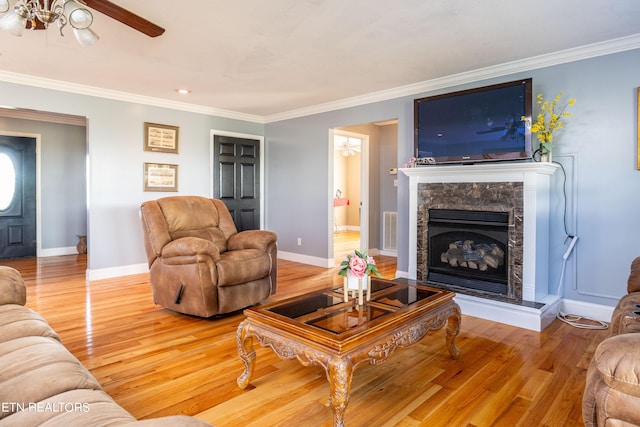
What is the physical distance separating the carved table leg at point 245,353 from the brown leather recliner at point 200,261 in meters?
1.11

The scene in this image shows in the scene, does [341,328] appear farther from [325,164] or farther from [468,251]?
[325,164]

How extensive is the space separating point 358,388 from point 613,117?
304 centimetres

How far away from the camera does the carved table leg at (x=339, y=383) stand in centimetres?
158

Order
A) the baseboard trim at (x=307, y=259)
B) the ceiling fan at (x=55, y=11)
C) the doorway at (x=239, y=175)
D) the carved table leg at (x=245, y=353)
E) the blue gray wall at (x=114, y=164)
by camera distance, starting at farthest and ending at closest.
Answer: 1. the doorway at (x=239, y=175)
2. the baseboard trim at (x=307, y=259)
3. the blue gray wall at (x=114, y=164)
4. the carved table leg at (x=245, y=353)
5. the ceiling fan at (x=55, y=11)

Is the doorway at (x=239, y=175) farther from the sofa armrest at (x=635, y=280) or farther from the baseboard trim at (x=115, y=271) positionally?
the sofa armrest at (x=635, y=280)

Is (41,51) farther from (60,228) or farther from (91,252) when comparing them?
(60,228)

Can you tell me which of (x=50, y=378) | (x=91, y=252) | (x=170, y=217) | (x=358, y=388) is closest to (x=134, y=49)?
(x=170, y=217)

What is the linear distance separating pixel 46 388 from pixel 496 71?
4.15m

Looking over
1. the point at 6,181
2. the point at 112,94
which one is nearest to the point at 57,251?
the point at 6,181

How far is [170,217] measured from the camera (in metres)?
3.53

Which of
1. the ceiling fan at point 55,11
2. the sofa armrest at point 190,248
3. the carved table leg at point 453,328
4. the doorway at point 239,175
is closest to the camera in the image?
the ceiling fan at point 55,11

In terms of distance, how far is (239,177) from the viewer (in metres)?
6.04

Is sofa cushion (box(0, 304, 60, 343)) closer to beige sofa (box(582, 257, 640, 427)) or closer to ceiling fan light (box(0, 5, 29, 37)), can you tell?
ceiling fan light (box(0, 5, 29, 37))

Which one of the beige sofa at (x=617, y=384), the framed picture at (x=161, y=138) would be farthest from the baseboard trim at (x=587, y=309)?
the framed picture at (x=161, y=138)
